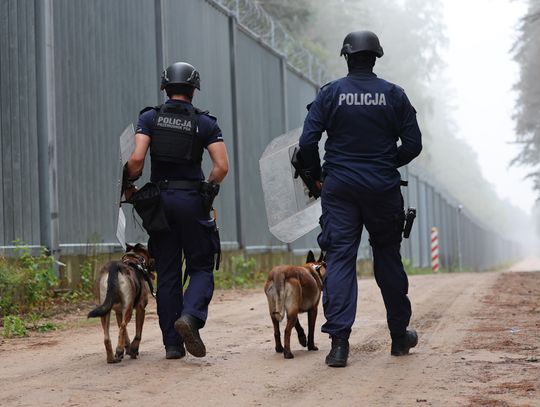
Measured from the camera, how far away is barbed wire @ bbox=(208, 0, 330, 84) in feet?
66.3

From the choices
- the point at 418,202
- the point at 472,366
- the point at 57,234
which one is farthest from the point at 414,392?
the point at 418,202

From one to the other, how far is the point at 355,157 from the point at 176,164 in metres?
1.21

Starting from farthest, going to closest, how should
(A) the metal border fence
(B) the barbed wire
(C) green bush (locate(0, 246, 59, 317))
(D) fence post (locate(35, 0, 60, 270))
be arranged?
(B) the barbed wire → (D) fence post (locate(35, 0, 60, 270)) → (A) the metal border fence → (C) green bush (locate(0, 246, 59, 317))

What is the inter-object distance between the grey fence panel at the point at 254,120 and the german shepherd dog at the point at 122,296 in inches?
477

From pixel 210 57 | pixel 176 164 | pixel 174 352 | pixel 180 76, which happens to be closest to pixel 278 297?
pixel 174 352

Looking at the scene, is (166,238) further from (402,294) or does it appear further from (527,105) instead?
(527,105)

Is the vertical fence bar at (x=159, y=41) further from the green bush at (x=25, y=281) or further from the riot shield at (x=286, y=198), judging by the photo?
the riot shield at (x=286, y=198)

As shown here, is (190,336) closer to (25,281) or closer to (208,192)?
(208,192)

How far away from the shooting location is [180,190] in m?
6.75

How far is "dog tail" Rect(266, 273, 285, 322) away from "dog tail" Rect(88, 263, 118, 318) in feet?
3.52

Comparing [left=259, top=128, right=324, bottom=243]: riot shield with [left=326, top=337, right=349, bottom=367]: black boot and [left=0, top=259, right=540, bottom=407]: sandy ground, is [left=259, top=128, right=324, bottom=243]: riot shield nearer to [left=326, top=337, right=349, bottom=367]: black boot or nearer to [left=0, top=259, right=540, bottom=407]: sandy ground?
[left=0, top=259, right=540, bottom=407]: sandy ground

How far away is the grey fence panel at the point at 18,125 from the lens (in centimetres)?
1070

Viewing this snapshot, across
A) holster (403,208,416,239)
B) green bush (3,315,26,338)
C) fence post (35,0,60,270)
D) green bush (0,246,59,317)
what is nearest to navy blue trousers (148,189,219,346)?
holster (403,208,416,239)

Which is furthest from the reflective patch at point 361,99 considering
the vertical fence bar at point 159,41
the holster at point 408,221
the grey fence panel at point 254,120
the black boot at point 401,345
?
the grey fence panel at point 254,120
